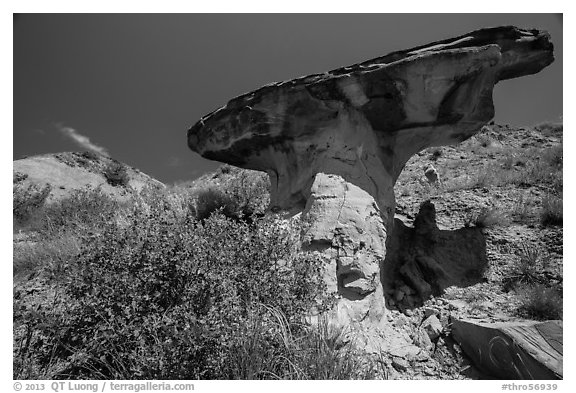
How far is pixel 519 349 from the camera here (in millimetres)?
3182

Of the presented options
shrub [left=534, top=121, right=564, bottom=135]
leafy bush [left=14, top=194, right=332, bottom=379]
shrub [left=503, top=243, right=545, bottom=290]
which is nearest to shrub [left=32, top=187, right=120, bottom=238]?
leafy bush [left=14, top=194, right=332, bottom=379]

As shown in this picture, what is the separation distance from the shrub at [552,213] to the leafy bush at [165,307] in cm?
495

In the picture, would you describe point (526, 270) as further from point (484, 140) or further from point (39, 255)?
point (484, 140)

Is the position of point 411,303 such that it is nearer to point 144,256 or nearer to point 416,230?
point 416,230

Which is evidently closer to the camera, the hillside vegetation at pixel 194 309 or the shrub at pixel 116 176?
the hillside vegetation at pixel 194 309

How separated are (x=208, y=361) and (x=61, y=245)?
4.71 m

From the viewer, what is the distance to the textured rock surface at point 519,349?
2.98 metres

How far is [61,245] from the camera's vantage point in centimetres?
574

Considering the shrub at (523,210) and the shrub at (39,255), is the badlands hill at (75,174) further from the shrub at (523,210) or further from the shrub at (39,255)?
the shrub at (523,210)

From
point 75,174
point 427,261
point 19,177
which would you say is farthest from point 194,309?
point 75,174

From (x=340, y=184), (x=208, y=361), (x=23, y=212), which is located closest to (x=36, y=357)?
(x=208, y=361)

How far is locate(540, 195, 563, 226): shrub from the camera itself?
19.4 feet

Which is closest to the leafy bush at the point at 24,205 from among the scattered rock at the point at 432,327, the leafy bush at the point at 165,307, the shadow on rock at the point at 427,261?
the leafy bush at the point at 165,307

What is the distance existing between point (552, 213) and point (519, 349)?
12.7ft
